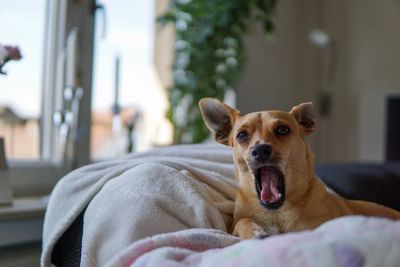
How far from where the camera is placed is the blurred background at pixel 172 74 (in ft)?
6.34

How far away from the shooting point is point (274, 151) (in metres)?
1.03

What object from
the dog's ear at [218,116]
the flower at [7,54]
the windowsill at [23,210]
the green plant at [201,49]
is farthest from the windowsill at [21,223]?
the green plant at [201,49]

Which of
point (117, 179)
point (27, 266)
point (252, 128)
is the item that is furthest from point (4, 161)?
point (252, 128)

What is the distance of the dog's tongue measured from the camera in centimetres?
105

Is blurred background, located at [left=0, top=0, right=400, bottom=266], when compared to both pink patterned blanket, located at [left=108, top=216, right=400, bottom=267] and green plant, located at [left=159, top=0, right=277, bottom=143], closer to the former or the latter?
green plant, located at [left=159, top=0, right=277, bottom=143]

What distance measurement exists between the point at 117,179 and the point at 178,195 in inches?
5.7

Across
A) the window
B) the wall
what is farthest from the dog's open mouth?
the wall

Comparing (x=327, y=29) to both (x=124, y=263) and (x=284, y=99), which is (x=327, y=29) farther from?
(x=124, y=263)

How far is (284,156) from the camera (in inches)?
41.4

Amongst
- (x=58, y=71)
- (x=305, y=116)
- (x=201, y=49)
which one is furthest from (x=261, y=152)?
(x=201, y=49)

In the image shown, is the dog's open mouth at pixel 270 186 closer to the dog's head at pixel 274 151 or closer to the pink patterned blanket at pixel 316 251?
the dog's head at pixel 274 151

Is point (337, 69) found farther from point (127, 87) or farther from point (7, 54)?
point (7, 54)

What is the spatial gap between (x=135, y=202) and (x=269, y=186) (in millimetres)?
288

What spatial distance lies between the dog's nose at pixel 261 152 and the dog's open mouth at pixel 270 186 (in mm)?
32
